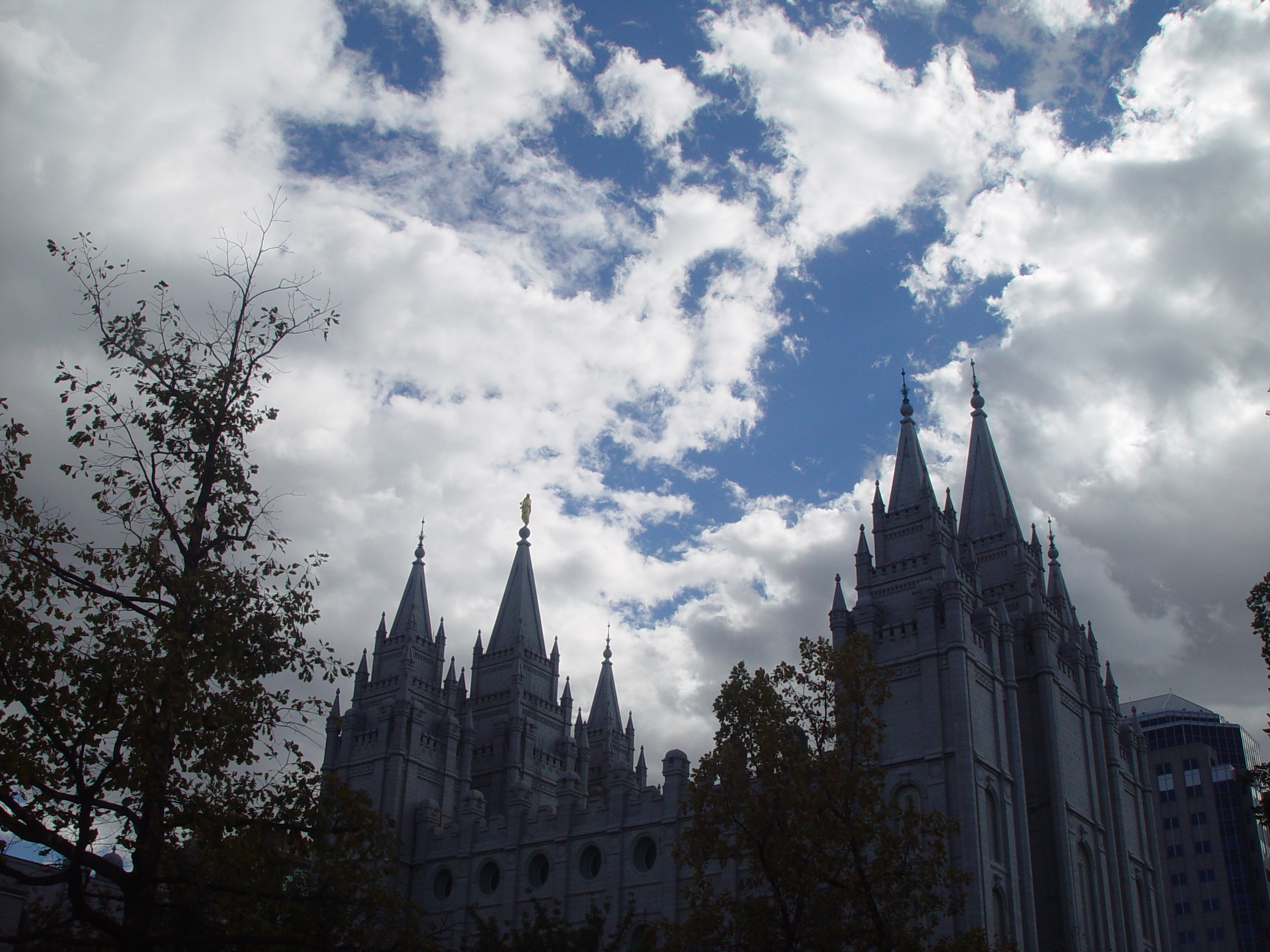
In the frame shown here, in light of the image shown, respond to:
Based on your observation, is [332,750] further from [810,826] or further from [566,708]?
[810,826]

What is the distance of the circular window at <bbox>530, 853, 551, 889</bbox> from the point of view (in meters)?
46.9

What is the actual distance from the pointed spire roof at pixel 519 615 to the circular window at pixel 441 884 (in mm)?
14029

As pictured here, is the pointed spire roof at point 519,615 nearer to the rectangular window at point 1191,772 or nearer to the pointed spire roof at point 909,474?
the pointed spire roof at point 909,474

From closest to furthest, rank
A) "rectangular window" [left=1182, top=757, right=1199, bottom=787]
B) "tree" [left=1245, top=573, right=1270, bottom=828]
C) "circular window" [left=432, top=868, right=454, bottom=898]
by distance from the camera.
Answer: "tree" [left=1245, top=573, right=1270, bottom=828]
"circular window" [left=432, top=868, right=454, bottom=898]
"rectangular window" [left=1182, top=757, right=1199, bottom=787]

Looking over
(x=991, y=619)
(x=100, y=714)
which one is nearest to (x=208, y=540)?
(x=100, y=714)

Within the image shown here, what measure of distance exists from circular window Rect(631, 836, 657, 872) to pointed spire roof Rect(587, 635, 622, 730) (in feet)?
71.5

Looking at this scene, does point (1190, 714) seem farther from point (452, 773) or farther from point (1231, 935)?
point (452, 773)

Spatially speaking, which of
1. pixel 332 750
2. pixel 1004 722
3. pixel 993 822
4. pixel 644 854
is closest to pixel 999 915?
pixel 993 822

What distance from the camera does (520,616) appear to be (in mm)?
62688

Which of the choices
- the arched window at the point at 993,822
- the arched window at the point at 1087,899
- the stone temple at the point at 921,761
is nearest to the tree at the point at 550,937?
the stone temple at the point at 921,761

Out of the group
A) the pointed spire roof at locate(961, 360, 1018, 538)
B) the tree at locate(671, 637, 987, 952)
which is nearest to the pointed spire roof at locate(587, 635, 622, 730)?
the pointed spire roof at locate(961, 360, 1018, 538)

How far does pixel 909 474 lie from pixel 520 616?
2536 cm

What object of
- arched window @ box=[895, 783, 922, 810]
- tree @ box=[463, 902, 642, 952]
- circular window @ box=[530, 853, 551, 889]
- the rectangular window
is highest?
the rectangular window

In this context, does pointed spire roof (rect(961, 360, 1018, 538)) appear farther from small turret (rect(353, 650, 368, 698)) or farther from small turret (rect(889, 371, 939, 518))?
small turret (rect(353, 650, 368, 698))
